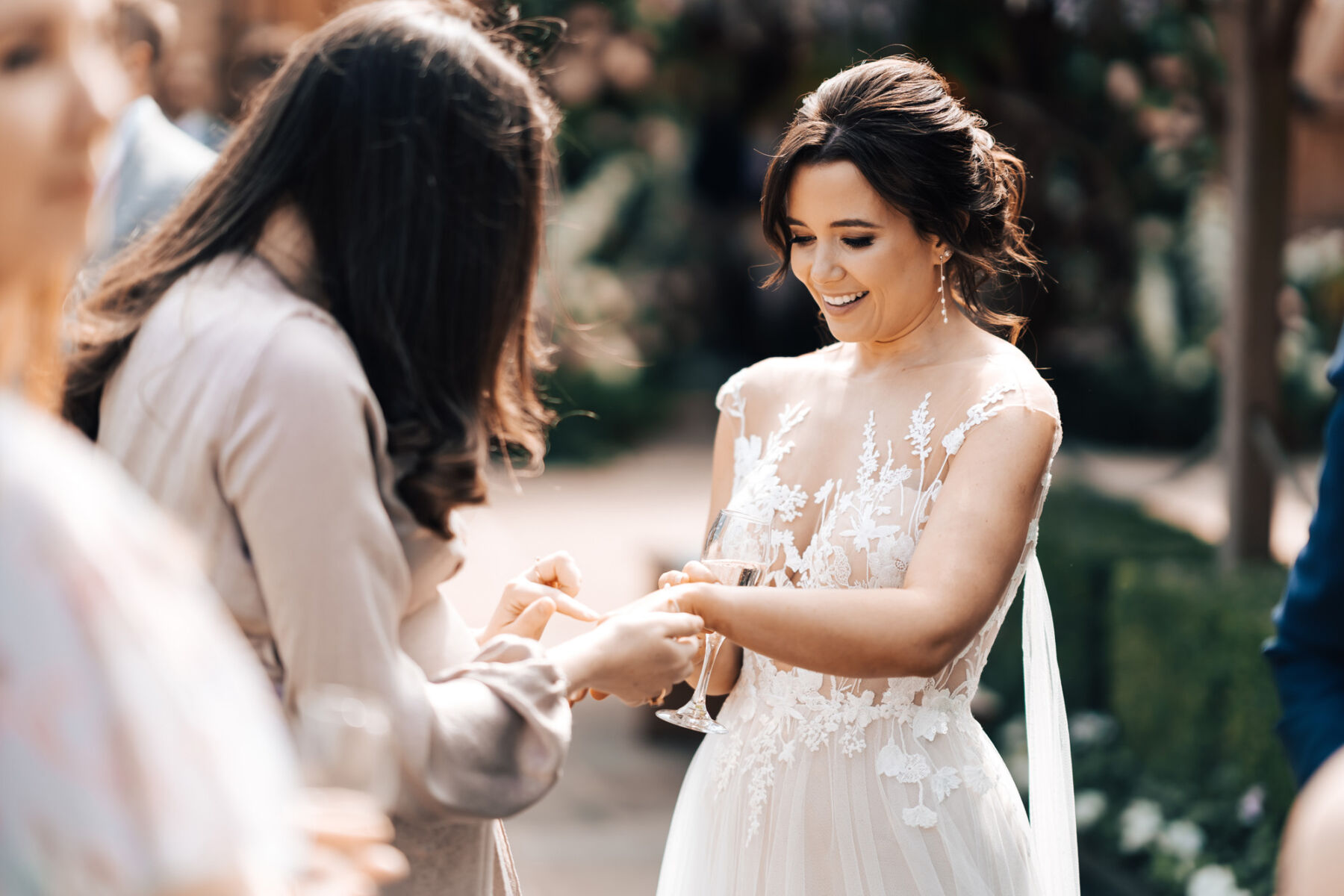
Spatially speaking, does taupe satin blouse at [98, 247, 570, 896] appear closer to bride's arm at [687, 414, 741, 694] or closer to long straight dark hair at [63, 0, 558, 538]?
long straight dark hair at [63, 0, 558, 538]

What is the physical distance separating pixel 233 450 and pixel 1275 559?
4821 millimetres

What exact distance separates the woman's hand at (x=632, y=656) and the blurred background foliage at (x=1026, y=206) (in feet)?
12.0

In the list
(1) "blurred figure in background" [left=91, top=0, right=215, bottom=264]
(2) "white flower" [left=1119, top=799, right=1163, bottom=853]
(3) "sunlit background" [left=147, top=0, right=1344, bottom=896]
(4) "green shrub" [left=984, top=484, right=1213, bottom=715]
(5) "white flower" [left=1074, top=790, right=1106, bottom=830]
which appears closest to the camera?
(1) "blurred figure in background" [left=91, top=0, right=215, bottom=264]

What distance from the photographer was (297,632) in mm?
1347

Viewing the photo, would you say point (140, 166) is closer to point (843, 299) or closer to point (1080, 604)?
point (843, 299)

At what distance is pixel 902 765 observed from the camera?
7.52ft

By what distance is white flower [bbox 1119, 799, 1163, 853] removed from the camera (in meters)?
4.50

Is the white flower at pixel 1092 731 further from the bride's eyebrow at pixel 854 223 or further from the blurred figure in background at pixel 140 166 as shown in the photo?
the blurred figure in background at pixel 140 166

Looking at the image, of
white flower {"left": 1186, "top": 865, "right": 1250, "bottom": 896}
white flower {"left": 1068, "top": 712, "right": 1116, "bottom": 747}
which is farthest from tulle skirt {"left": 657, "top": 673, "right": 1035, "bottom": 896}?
white flower {"left": 1068, "top": 712, "right": 1116, "bottom": 747}

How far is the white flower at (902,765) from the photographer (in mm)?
2281

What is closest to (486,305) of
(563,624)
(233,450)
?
(233,450)

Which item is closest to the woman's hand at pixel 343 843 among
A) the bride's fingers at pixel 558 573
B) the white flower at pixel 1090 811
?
the bride's fingers at pixel 558 573

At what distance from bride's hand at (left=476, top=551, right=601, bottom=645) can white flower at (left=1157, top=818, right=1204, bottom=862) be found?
9.67ft

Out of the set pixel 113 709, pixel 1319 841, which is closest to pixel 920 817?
pixel 1319 841
